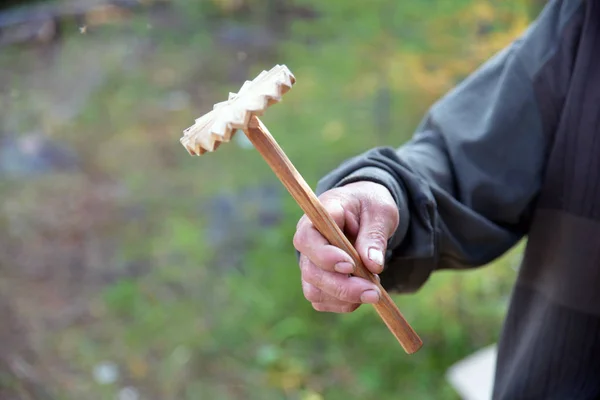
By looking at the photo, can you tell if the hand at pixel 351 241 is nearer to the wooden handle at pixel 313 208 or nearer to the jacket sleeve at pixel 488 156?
the wooden handle at pixel 313 208

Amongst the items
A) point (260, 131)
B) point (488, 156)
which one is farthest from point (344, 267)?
point (488, 156)

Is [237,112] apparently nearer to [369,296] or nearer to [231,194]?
[369,296]

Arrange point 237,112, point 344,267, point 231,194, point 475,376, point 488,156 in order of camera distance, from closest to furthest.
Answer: point 237,112, point 344,267, point 488,156, point 475,376, point 231,194

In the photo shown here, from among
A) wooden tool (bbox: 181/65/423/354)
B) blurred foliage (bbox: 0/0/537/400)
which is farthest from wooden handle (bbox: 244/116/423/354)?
blurred foliage (bbox: 0/0/537/400)

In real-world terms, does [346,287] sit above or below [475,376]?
above

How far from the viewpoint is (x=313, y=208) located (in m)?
0.62

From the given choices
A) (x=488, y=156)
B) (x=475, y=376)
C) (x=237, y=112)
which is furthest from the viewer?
(x=475, y=376)

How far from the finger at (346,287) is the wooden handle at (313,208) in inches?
0.5

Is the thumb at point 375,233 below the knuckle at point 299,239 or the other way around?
below

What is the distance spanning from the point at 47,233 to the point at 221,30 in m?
1.22

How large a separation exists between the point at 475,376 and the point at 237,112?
126 cm

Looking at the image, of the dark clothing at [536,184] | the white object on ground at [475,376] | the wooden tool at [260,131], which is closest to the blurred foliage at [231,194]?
the white object on ground at [475,376]

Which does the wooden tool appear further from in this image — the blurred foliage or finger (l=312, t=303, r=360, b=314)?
the blurred foliage

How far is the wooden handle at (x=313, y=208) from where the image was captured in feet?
1.90
